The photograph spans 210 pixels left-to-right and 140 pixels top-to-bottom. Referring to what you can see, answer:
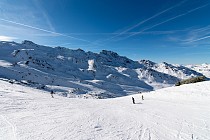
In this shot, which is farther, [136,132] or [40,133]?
[136,132]

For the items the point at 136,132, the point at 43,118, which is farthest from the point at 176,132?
the point at 43,118

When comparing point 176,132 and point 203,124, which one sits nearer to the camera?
point 176,132

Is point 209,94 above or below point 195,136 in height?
above

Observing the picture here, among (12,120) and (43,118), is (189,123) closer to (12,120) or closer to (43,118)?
(43,118)

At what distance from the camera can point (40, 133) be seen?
10258 millimetres

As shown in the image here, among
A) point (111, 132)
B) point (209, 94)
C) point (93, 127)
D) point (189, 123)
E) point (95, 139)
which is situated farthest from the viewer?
point (209, 94)

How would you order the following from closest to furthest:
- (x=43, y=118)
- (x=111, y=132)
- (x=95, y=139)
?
(x=95, y=139) < (x=111, y=132) < (x=43, y=118)

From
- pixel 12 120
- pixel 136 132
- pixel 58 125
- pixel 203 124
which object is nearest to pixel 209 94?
pixel 203 124

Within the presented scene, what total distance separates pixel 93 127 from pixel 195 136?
24.3 ft

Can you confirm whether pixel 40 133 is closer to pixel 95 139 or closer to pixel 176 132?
pixel 95 139

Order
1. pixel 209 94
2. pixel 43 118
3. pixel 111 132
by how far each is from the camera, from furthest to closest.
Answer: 1. pixel 209 94
2. pixel 43 118
3. pixel 111 132

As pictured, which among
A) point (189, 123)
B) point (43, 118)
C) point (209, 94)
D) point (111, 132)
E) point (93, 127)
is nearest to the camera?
point (111, 132)

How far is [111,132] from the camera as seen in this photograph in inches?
449

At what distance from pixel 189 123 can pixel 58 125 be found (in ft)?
38.0
